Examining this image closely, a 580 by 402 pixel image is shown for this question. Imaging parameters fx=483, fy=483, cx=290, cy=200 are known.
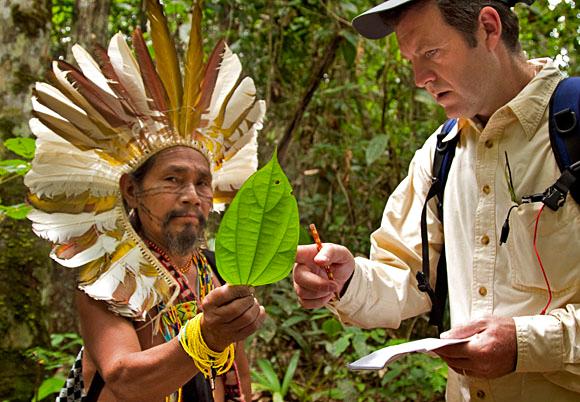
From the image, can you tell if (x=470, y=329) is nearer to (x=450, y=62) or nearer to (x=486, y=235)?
(x=486, y=235)

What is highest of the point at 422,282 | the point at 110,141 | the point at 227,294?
the point at 110,141

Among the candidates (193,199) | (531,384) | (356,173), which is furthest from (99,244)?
(356,173)

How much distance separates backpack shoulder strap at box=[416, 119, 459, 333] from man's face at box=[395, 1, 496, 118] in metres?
0.18

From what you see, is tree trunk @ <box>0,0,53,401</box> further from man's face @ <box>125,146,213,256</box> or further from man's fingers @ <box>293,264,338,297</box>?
man's fingers @ <box>293,264,338,297</box>

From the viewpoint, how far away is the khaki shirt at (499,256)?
1.37 meters

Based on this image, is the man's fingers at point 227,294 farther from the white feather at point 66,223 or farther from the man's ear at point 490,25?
the man's ear at point 490,25

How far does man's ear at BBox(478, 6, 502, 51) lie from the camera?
1568mm

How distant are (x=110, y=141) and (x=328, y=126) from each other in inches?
109

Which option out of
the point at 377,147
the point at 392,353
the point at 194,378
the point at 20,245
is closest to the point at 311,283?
the point at 392,353

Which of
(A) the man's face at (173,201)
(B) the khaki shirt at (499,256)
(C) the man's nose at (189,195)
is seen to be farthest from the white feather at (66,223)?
(B) the khaki shirt at (499,256)

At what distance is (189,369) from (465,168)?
3.73ft

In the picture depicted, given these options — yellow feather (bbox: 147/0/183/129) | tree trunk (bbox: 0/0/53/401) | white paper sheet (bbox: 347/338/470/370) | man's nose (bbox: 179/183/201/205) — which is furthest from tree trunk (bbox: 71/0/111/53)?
white paper sheet (bbox: 347/338/470/370)

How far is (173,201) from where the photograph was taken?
5.77 feet

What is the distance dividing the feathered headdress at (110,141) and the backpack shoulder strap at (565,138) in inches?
48.9
